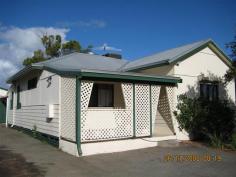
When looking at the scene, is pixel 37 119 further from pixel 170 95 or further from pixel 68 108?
pixel 170 95

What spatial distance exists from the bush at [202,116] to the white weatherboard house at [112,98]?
1.17 feet

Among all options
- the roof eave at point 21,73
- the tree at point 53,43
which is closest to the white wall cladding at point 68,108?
the roof eave at point 21,73

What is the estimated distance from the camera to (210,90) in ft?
47.6

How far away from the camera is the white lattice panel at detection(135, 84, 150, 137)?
11.3 metres

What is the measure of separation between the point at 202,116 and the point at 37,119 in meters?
7.64

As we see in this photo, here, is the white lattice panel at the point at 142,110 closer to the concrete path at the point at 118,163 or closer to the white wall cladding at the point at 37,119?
the concrete path at the point at 118,163

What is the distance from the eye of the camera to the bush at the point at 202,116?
12398 mm

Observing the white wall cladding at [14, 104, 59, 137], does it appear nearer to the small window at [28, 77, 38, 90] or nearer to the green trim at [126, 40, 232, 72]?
the small window at [28, 77, 38, 90]

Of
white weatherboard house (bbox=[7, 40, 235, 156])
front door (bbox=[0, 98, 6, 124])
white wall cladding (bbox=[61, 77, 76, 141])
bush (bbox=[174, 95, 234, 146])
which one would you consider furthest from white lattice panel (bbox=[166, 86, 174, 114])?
front door (bbox=[0, 98, 6, 124])

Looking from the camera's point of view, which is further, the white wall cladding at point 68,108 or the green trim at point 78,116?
the white wall cladding at point 68,108

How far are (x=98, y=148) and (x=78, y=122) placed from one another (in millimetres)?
1190

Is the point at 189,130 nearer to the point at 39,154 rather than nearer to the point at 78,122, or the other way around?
the point at 78,122
